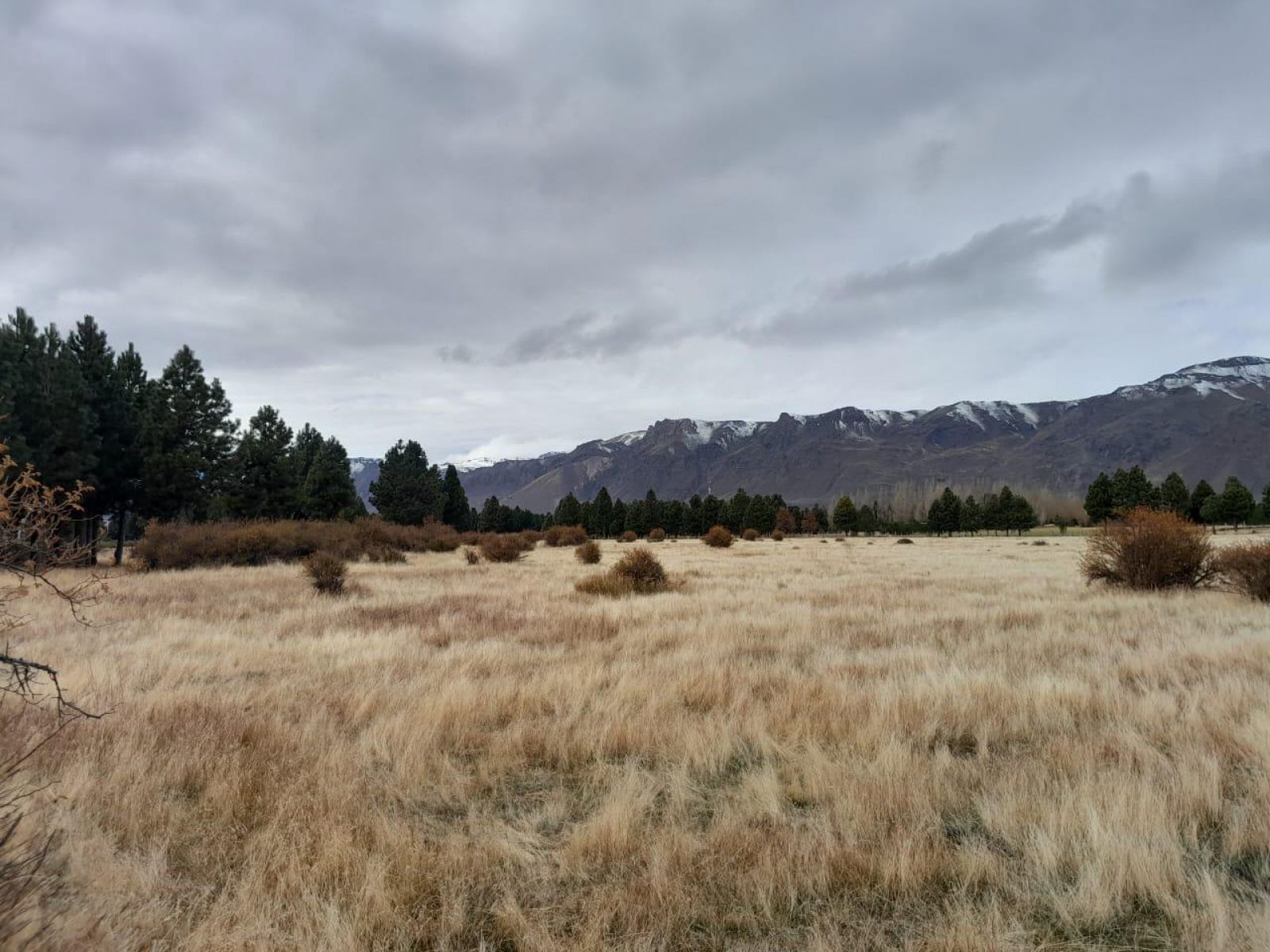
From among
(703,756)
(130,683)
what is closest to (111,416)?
(130,683)

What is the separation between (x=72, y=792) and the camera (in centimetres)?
379

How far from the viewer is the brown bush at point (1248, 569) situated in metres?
11.2

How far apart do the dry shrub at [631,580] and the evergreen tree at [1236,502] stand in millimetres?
82525

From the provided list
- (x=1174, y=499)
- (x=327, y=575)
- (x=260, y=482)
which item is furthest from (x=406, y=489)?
(x=1174, y=499)

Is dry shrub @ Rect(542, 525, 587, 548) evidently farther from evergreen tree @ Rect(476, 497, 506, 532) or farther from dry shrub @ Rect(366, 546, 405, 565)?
evergreen tree @ Rect(476, 497, 506, 532)

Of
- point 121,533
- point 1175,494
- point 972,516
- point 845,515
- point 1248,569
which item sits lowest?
point 972,516

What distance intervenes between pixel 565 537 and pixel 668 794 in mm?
38944

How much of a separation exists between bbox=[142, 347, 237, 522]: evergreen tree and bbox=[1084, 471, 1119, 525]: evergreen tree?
271 feet

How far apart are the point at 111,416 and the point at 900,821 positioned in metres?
35.9

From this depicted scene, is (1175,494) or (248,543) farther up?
(248,543)

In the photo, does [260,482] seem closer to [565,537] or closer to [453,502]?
[565,537]

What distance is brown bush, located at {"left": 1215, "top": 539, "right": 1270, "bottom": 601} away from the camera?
1122cm

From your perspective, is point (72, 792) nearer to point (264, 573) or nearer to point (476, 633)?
point (476, 633)

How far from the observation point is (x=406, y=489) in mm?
54750
